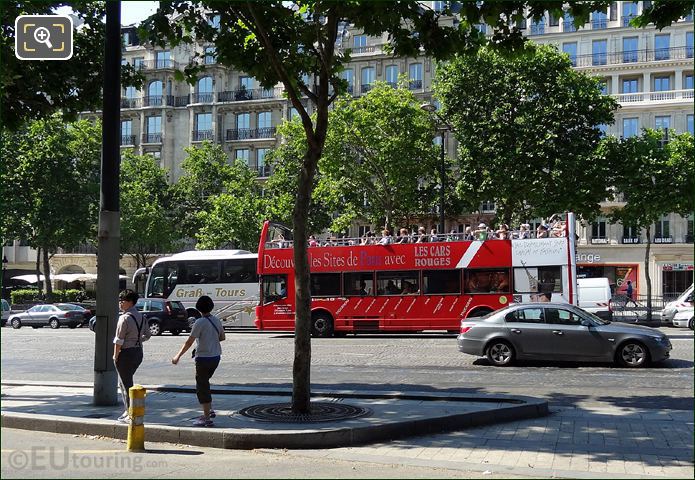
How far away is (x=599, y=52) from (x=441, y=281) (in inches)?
1342

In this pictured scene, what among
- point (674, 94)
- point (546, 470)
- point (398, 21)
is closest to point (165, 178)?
point (674, 94)

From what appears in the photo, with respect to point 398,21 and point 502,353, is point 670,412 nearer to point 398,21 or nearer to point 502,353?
point 502,353

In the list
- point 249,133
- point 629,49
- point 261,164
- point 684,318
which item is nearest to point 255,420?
point 684,318

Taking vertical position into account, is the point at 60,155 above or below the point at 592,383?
above

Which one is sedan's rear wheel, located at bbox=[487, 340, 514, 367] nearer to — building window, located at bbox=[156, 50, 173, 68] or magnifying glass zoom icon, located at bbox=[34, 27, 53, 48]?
magnifying glass zoom icon, located at bbox=[34, 27, 53, 48]

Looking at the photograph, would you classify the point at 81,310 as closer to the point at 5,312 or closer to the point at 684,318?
the point at 5,312

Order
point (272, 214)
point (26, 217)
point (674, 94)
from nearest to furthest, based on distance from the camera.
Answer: point (26, 217), point (272, 214), point (674, 94)

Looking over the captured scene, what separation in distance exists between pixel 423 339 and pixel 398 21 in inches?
595

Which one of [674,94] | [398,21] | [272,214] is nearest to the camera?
[398,21]

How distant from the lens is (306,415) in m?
9.74

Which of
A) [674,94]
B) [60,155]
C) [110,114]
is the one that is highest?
[674,94]

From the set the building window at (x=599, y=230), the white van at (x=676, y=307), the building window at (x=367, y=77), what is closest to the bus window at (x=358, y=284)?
the white van at (x=676, y=307)

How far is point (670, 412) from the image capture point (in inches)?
417

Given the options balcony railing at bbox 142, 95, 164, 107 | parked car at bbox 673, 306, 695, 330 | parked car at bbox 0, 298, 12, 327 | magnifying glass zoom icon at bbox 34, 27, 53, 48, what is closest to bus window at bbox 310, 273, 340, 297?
parked car at bbox 673, 306, 695, 330
